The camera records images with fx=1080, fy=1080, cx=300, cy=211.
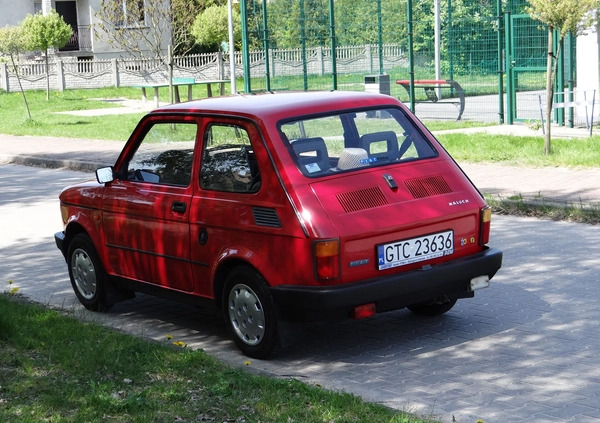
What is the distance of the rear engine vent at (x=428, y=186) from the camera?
7.11 metres

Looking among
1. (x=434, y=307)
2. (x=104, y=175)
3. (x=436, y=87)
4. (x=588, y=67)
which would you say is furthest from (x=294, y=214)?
(x=436, y=87)

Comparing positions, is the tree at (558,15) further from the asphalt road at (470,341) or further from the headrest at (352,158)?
the headrest at (352,158)

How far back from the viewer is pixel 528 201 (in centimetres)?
1227

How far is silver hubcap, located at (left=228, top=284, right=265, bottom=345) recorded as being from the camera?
22.6 ft

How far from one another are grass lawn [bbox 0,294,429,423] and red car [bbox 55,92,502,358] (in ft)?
1.92

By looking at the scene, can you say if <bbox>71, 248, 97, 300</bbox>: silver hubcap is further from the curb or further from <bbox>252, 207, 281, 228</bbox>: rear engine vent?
the curb

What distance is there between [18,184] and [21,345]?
10.9 meters

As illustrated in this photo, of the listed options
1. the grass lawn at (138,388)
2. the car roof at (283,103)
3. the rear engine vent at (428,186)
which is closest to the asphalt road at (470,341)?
the grass lawn at (138,388)

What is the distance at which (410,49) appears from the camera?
23594mm

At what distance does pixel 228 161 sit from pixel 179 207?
0.50m

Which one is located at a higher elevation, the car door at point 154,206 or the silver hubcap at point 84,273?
A: the car door at point 154,206

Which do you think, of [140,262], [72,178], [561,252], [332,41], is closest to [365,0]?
[332,41]

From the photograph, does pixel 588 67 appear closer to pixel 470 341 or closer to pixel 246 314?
pixel 470 341

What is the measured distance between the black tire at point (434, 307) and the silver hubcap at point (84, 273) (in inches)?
101
